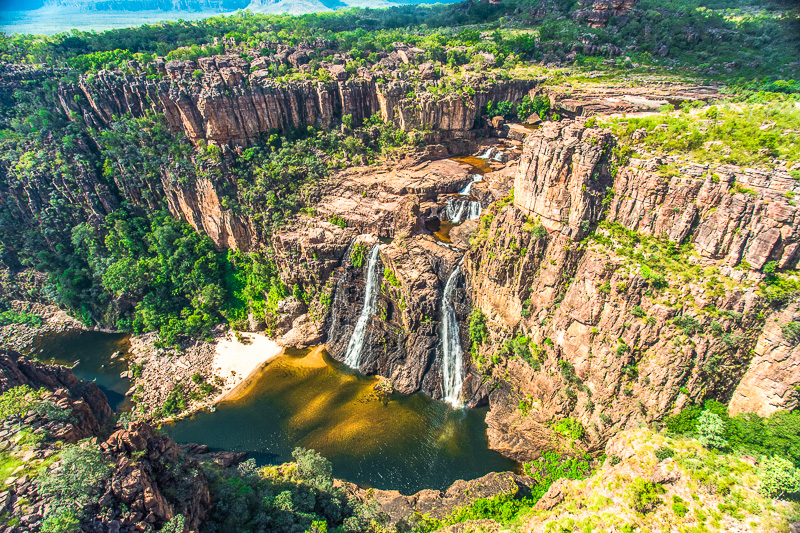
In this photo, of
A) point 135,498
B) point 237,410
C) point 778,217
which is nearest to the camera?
point 135,498

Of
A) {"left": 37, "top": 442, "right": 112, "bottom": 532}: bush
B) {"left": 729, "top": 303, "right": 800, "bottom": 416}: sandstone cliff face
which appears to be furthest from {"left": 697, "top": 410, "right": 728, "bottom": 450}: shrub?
{"left": 37, "top": 442, "right": 112, "bottom": 532}: bush

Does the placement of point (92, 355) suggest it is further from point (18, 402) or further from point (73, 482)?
point (73, 482)

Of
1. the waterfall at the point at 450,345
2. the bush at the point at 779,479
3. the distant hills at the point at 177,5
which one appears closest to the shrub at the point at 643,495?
the bush at the point at 779,479

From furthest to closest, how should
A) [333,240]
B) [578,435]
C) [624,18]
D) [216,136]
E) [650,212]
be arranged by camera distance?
1. [624,18]
2. [216,136]
3. [333,240]
4. [578,435]
5. [650,212]

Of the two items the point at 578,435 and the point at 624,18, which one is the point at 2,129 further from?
the point at 624,18

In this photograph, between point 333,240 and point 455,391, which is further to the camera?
point 333,240

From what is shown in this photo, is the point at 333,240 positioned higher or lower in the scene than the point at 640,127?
lower

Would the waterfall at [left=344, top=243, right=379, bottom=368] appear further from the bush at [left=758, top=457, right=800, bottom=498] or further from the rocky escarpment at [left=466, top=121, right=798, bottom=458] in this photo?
the bush at [left=758, top=457, right=800, bottom=498]

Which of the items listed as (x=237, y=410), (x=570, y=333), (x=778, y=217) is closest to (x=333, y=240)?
(x=237, y=410)
